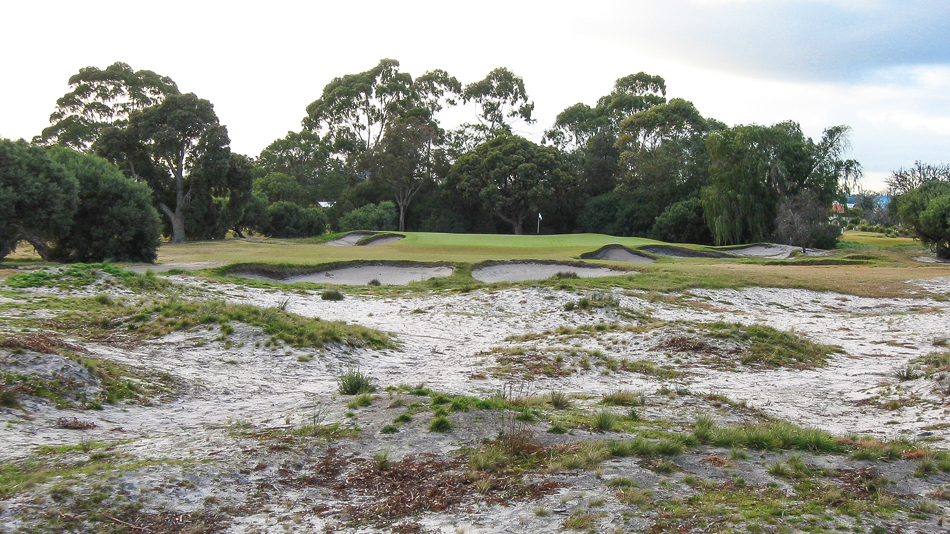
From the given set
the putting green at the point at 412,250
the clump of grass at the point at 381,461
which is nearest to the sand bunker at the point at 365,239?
the putting green at the point at 412,250

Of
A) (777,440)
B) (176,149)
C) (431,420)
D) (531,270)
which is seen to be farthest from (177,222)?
(777,440)

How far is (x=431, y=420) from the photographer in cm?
727

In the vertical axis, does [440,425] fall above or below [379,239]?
below

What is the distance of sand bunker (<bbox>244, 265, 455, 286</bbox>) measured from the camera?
84.1 ft

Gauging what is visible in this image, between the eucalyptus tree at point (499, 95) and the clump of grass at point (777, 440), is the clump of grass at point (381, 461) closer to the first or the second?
the clump of grass at point (777, 440)

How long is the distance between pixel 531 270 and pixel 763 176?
33.0 m

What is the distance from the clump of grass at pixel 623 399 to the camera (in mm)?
9094

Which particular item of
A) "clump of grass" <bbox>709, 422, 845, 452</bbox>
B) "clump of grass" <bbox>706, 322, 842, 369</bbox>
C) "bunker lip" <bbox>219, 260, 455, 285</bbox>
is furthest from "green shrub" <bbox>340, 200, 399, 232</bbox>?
"clump of grass" <bbox>709, 422, 845, 452</bbox>

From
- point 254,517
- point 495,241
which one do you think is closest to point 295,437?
point 254,517

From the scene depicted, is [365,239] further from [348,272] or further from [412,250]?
[348,272]

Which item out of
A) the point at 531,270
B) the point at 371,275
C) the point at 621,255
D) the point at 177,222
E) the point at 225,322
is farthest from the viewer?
the point at 177,222

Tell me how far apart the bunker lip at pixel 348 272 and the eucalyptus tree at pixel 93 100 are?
36.6m

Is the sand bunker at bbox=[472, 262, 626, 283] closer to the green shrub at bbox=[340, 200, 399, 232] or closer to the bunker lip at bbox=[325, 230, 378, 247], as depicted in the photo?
the bunker lip at bbox=[325, 230, 378, 247]

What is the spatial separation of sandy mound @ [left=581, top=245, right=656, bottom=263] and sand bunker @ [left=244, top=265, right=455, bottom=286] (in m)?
12.0
